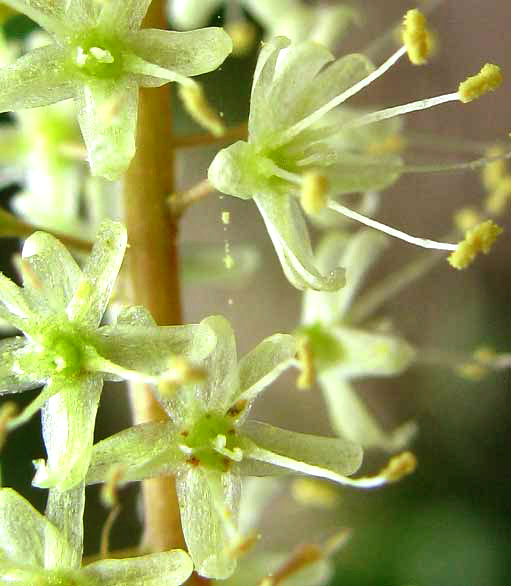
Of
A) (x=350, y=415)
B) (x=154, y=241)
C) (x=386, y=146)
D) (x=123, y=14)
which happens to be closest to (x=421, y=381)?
(x=350, y=415)

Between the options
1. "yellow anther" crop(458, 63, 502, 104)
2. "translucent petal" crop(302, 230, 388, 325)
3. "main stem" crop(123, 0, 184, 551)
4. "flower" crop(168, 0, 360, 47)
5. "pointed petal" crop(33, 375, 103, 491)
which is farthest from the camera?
"flower" crop(168, 0, 360, 47)

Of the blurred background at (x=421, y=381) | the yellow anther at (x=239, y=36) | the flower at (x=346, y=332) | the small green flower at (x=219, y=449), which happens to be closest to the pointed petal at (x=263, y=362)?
the small green flower at (x=219, y=449)

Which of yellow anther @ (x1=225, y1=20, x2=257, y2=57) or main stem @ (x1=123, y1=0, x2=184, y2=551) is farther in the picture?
yellow anther @ (x1=225, y1=20, x2=257, y2=57)

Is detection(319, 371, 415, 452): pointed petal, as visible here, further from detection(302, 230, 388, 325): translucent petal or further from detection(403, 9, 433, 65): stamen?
detection(403, 9, 433, 65): stamen

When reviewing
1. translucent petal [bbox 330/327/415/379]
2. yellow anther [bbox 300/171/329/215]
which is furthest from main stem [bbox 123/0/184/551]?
translucent petal [bbox 330/327/415/379]

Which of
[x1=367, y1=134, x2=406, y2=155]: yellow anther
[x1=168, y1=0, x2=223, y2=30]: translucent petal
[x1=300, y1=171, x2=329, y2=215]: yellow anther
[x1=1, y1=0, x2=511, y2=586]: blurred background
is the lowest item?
[x1=1, y1=0, x2=511, y2=586]: blurred background

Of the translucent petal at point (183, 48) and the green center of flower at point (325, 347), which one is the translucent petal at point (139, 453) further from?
the green center of flower at point (325, 347)
